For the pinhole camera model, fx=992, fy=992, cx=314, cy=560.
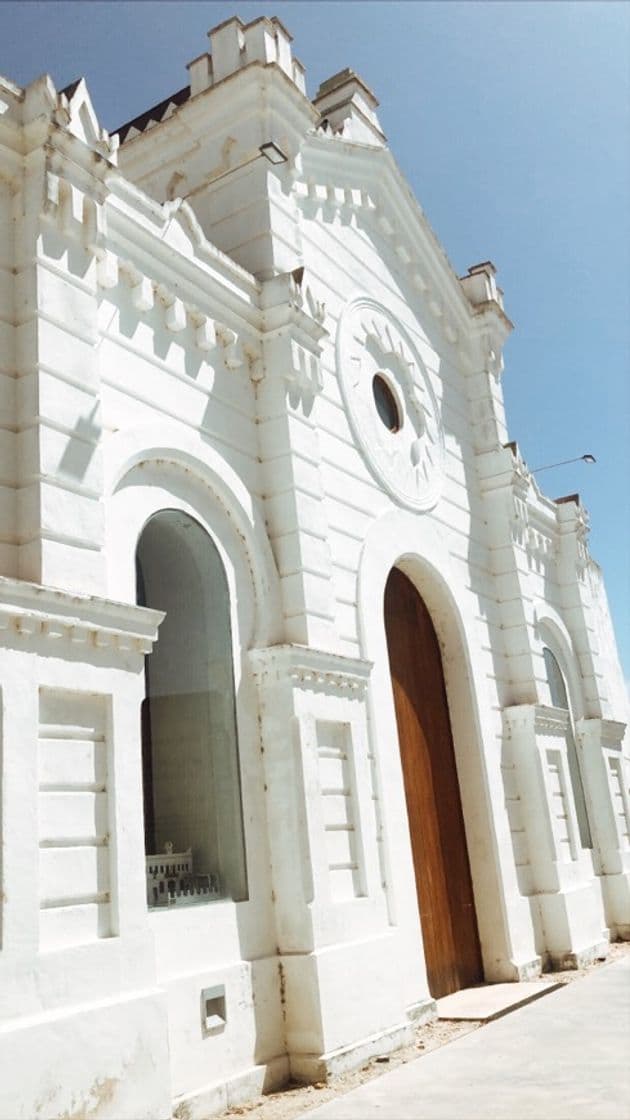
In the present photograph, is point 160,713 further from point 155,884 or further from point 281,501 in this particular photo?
point 281,501

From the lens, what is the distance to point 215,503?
8859 mm

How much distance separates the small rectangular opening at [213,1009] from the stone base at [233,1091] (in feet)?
1.22

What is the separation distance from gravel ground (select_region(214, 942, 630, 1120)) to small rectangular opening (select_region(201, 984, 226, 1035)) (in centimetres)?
55

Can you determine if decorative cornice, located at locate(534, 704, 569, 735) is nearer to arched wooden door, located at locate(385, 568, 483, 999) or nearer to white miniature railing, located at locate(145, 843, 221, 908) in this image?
arched wooden door, located at locate(385, 568, 483, 999)

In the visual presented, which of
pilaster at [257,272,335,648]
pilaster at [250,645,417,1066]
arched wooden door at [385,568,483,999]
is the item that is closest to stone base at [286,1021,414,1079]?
pilaster at [250,645,417,1066]

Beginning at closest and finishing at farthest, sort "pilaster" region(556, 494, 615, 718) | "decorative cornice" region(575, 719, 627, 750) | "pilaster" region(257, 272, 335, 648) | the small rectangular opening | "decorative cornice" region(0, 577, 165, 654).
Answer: "decorative cornice" region(0, 577, 165, 654), the small rectangular opening, "pilaster" region(257, 272, 335, 648), "decorative cornice" region(575, 719, 627, 750), "pilaster" region(556, 494, 615, 718)

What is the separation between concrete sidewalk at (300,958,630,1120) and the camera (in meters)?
6.39

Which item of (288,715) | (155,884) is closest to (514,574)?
(288,715)

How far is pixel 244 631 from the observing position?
869 cm

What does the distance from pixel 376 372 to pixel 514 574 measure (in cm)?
377

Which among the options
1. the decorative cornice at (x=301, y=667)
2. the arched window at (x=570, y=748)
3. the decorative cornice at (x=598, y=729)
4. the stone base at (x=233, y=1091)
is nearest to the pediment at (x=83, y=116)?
the decorative cornice at (x=301, y=667)

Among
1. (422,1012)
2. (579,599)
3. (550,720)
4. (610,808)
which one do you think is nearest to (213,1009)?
(422,1012)

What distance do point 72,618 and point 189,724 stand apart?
2.21 meters

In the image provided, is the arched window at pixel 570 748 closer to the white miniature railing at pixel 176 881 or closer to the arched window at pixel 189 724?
the arched window at pixel 189 724
